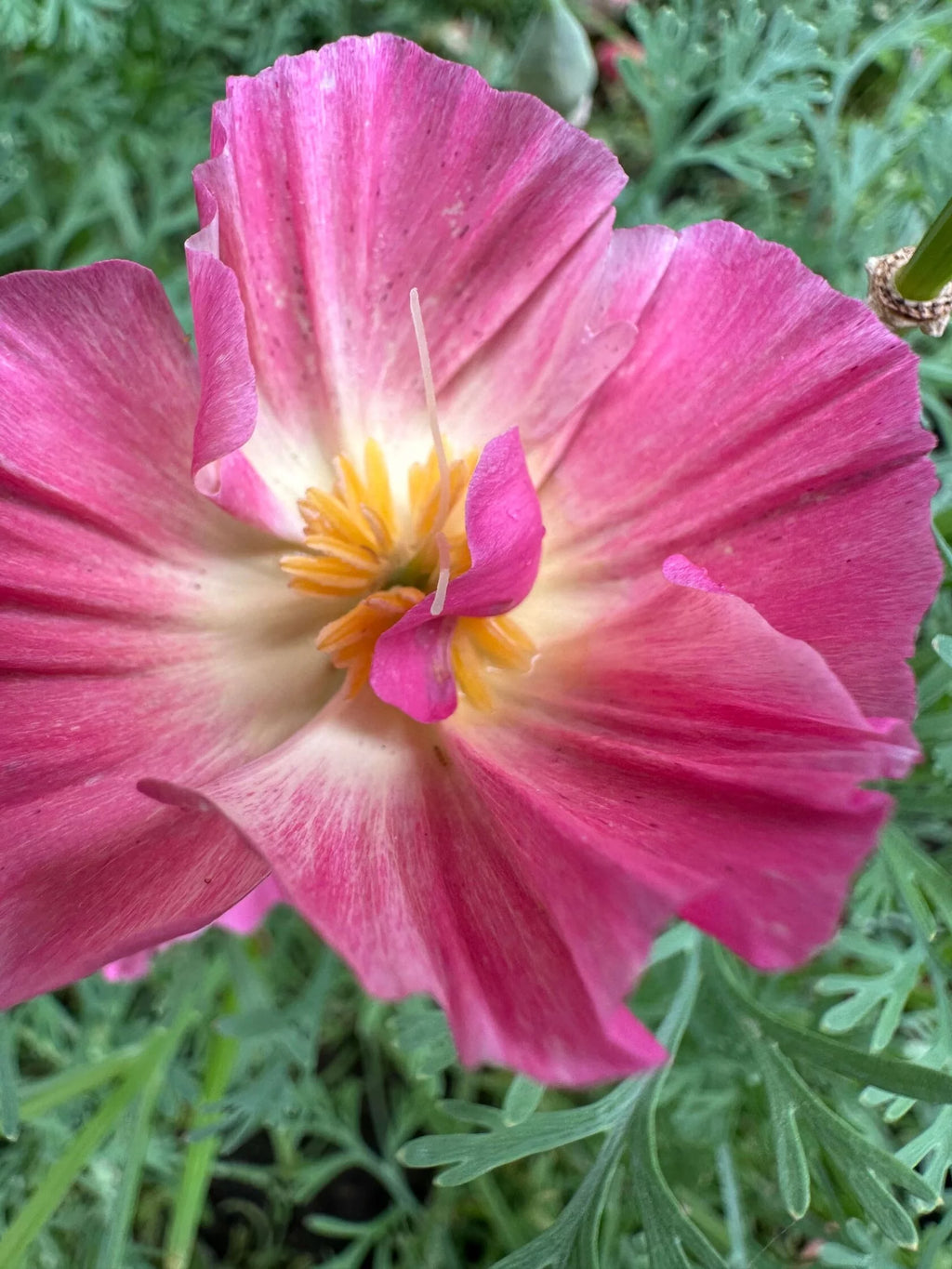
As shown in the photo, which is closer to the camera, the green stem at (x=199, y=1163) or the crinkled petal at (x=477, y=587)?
the crinkled petal at (x=477, y=587)

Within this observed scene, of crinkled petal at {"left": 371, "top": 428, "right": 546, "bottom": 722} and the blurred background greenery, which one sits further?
the blurred background greenery

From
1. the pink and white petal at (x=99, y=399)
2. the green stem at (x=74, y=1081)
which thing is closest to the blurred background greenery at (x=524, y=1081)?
the green stem at (x=74, y=1081)

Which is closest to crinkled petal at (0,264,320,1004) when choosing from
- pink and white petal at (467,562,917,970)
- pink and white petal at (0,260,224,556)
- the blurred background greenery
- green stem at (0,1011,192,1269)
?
pink and white petal at (0,260,224,556)

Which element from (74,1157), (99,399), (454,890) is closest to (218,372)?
(99,399)

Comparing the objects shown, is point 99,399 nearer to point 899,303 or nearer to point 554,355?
point 554,355

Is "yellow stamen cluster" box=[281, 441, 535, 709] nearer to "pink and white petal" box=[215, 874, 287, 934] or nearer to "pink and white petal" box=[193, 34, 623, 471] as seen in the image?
"pink and white petal" box=[193, 34, 623, 471]

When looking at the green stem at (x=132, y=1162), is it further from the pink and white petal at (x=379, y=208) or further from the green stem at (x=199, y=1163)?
the pink and white petal at (x=379, y=208)

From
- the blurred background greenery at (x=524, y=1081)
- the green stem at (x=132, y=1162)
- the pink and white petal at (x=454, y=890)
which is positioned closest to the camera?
the pink and white petal at (x=454, y=890)
